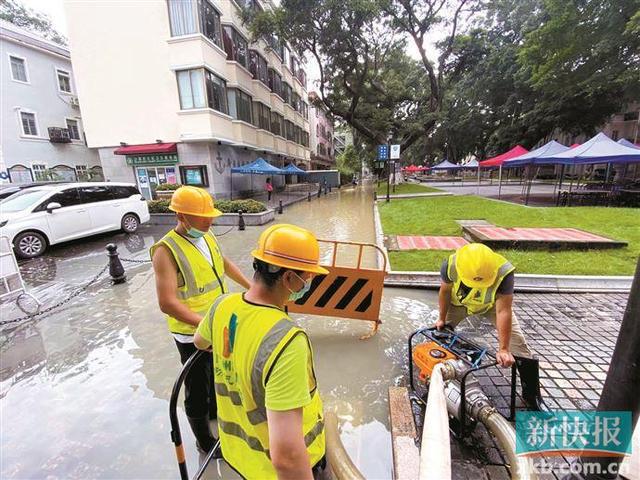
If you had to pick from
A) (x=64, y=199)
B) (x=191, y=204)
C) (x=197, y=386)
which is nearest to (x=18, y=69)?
(x=64, y=199)

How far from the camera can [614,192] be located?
44.5 ft

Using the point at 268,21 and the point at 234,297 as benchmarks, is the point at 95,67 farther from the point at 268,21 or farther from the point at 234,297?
the point at 234,297

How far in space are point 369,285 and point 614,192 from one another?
625 inches

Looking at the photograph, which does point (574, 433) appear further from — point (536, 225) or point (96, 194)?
point (96, 194)

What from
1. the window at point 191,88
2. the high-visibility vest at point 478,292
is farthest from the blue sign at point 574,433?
the window at point 191,88

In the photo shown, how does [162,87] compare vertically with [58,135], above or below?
above

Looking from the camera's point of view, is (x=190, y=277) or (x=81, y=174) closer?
(x=190, y=277)

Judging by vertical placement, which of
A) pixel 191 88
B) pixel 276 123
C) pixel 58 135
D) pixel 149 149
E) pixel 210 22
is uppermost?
pixel 210 22

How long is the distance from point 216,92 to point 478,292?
1799 cm

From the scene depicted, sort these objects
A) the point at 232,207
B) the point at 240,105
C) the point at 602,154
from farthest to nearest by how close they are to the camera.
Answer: the point at 240,105
the point at 232,207
the point at 602,154

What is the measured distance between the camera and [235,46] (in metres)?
19.0

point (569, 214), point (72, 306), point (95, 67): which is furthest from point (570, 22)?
point (95, 67)

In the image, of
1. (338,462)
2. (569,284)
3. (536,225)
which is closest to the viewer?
(338,462)

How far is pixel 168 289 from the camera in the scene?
2.07 metres
